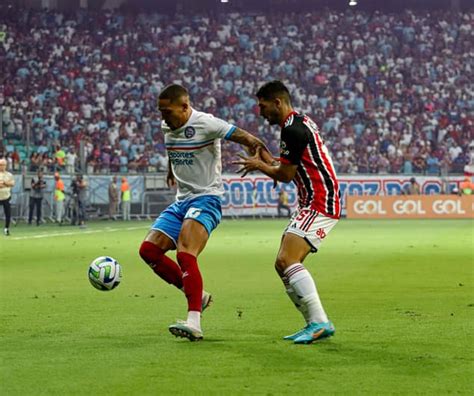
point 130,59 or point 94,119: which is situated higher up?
point 130,59

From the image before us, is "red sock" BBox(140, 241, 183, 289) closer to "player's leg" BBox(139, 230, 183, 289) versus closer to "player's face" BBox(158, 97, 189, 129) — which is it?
"player's leg" BBox(139, 230, 183, 289)

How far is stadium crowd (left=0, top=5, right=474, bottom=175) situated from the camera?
47.6 m

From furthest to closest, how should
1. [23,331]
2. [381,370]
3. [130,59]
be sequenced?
[130,59] < [23,331] < [381,370]

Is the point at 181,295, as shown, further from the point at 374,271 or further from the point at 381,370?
the point at 381,370

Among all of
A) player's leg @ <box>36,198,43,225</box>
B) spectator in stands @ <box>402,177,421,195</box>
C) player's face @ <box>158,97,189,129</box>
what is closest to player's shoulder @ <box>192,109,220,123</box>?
player's face @ <box>158,97,189,129</box>

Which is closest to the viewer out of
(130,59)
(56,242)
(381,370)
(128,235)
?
(381,370)

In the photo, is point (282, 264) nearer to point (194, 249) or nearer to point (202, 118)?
point (194, 249)

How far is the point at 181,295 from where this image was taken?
1300 cm

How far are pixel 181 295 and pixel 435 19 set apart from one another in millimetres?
45865

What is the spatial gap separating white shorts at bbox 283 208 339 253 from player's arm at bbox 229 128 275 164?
0.56 meters

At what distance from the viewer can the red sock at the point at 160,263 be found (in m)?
9.63

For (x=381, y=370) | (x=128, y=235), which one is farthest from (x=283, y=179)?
(x=128, y=235)

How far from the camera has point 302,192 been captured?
9.05 metres

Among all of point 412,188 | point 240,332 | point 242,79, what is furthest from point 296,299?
point 242,79
